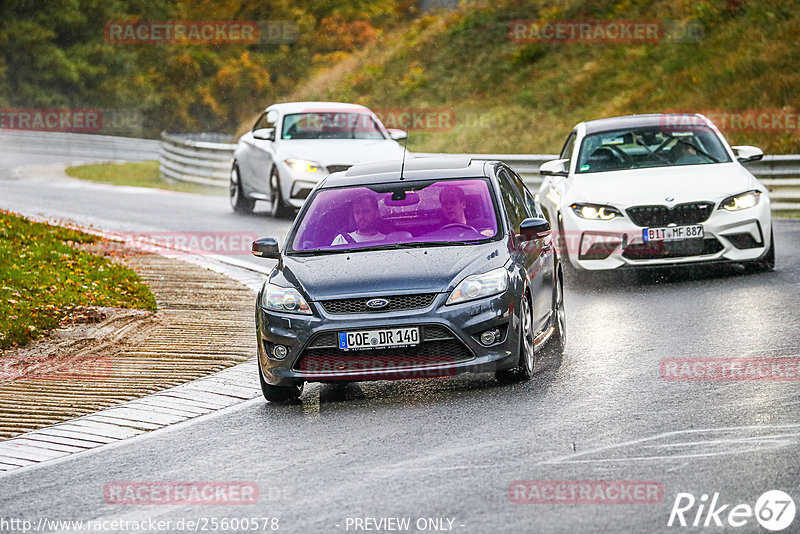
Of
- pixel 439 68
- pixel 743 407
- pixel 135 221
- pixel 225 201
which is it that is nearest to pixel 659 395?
pixel 743 407

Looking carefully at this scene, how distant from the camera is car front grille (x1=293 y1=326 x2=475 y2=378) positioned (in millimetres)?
8914

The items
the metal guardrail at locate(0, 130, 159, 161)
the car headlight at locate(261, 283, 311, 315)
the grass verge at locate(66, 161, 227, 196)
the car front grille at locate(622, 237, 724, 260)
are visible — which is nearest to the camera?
the car headlight at locate(261, 283, 311, 315)

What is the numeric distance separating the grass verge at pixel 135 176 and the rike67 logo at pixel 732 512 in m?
24.6

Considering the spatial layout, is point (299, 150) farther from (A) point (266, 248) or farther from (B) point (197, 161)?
(A) point (266, 248)

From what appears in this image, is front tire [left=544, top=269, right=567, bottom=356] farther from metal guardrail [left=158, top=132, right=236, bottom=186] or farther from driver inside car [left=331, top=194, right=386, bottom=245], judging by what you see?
metal guardrail [left=158, top=132, right=236, bottom=186]

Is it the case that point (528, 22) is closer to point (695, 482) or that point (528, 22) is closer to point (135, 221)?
point (135, 221)

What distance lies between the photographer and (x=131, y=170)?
4138 cm

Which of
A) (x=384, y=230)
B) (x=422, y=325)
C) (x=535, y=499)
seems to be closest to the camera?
(x=535, y=499)

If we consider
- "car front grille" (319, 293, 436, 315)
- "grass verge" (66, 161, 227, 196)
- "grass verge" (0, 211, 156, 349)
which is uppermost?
"car front grille" (319, 293, 436, 315)

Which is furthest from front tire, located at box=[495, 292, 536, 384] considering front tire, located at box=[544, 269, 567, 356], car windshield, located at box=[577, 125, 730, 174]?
car windshield, located at box=[577, 125, 730, 174]

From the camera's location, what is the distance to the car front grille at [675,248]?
1370 centimetres

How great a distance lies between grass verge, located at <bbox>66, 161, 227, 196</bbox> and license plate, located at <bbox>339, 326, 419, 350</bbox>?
2155cm

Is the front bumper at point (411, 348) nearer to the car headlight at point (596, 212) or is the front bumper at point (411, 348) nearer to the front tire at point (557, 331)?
the front tire at point (557, 331)

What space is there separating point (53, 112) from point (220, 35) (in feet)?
30.8
